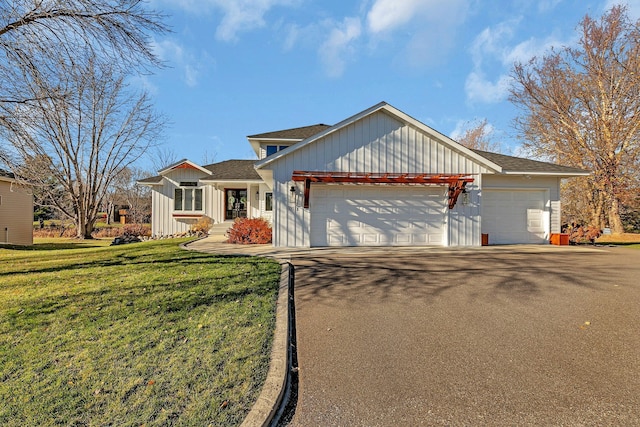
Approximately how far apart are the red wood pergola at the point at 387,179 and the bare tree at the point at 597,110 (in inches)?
566

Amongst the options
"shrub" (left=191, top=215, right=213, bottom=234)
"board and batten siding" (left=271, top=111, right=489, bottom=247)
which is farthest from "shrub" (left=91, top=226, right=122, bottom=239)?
"board and batten siding" (left=271, top=111, right=489, bottom=247)

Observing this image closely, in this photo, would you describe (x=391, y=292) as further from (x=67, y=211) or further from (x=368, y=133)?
(x=67, y=211)

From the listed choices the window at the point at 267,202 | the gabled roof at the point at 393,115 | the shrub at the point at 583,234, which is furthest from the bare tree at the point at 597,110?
the window at the point at 267,202

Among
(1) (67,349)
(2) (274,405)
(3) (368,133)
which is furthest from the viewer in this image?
(3) (368,133)

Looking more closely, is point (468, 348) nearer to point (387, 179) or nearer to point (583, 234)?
point (387, 179)

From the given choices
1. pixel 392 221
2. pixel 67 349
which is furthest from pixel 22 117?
pixel 392 221

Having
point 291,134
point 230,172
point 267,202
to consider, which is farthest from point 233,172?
point 291,134

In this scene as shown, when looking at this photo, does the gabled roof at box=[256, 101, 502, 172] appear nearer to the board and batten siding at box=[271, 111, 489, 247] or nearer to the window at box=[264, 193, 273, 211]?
the board and batten siding at box=[271, 111, 489, 247]

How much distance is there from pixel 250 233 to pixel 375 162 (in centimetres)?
558

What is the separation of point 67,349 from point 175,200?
17.5 meters

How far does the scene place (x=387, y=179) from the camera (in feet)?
36.9

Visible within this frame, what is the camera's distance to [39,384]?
2.90 meters

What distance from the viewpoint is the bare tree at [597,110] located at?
62.5 feet

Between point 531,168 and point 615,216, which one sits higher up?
point 531,168
